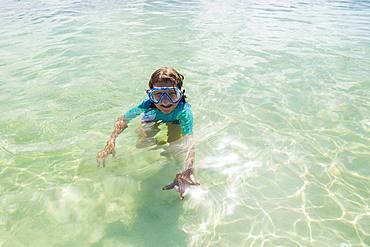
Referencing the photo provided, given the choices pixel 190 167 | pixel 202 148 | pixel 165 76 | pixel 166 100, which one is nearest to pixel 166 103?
pixel 166 100

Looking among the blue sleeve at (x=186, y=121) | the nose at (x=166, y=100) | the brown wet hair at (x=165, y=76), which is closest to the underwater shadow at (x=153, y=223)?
the blue sleeve at (x=186, y=121)

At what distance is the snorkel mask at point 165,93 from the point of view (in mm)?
3329

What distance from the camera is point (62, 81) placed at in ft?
22.4

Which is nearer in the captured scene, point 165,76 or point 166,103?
point 165,76

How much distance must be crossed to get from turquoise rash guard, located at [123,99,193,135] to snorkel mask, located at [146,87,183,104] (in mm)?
366

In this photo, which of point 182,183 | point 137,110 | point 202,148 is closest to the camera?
point 182,183

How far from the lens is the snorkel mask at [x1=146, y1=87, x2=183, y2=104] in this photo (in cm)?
333

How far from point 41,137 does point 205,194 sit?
277 cm

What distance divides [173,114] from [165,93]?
2.02ft

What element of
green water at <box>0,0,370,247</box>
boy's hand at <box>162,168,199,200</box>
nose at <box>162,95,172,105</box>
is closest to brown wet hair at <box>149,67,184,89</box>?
nose at <box>162,95,172,105</box>

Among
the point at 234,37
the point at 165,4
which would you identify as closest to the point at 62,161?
the point at 234,37

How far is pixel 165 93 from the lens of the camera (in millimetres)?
3357

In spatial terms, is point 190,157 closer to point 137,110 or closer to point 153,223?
point 153,223

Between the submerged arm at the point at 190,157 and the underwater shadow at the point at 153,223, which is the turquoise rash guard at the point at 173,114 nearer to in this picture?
the submerged arm at the point at 190,157
